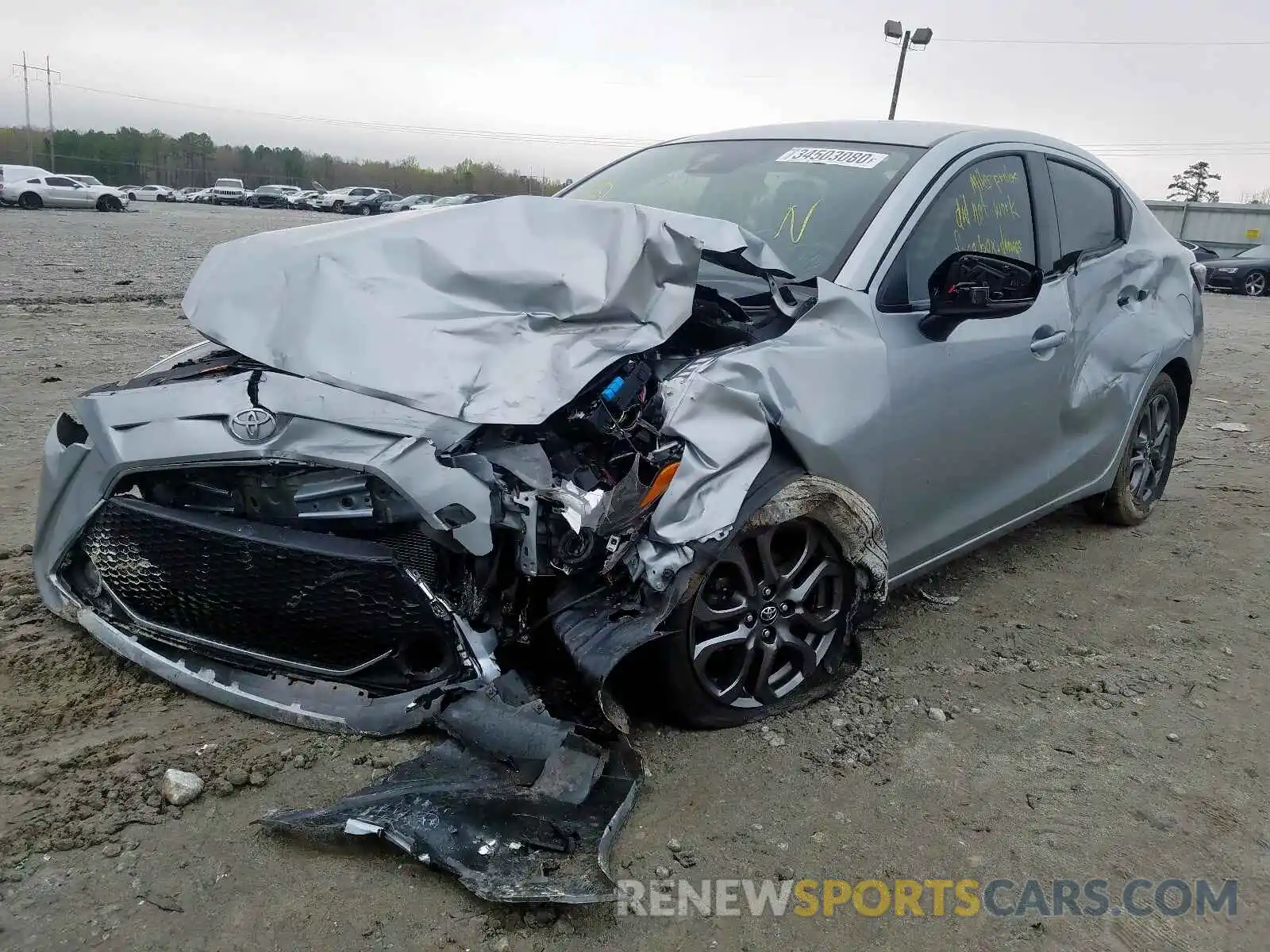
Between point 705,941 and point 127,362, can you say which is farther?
point 127,362

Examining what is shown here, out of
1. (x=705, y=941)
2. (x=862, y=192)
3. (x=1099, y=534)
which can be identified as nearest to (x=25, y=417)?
(x=862, y=192)

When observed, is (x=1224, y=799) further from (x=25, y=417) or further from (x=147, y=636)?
(x=25, y=417)

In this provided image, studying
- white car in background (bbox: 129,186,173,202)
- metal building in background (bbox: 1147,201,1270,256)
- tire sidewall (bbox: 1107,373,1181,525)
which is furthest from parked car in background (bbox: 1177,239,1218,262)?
white car in background (bbox: 129,186,173,202)

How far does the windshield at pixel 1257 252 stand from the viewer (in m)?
22.9

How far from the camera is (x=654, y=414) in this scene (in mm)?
2701

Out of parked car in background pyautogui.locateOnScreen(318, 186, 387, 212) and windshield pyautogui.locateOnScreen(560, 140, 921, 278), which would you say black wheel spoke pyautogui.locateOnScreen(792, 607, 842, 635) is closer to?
windshield pyautogui.locateOnScreen(560, 140, 921, 278)

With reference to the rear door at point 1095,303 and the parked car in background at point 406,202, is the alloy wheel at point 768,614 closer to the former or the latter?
the rear door at point 1095,303

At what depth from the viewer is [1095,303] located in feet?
13.5

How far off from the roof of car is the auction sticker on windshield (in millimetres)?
102

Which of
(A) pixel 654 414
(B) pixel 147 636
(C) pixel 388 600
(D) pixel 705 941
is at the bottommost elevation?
(D) pixel 705 941

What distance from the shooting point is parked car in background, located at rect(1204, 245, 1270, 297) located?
74.4 feet

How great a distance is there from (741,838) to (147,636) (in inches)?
69.0

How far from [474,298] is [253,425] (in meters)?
0.76

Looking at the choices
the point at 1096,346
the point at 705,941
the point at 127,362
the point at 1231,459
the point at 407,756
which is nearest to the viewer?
the point at 705,941
